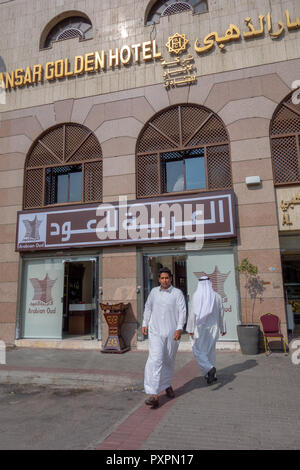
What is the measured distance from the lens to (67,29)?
12398mm

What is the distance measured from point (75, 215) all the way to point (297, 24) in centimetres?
838

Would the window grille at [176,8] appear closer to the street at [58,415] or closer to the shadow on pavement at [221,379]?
the shadow on pavement at [221,379]

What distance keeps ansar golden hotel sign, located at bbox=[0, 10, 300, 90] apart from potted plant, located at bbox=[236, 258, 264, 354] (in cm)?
587

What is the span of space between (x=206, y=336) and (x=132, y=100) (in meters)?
7.87

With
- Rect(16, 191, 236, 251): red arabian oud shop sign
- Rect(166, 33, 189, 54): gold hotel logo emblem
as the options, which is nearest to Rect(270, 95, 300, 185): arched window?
Rect(16, 191, 236, 251): red arabian oud shop sign

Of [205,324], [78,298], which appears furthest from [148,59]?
[205,324]

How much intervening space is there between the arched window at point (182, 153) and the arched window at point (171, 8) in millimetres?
3359

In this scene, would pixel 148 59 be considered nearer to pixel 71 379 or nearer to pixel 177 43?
pixel 177 43

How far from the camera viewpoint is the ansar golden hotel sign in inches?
398

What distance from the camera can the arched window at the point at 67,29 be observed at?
39.9ft

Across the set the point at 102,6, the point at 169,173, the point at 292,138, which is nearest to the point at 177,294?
the point at 169,173

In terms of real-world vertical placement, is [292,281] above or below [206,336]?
above
